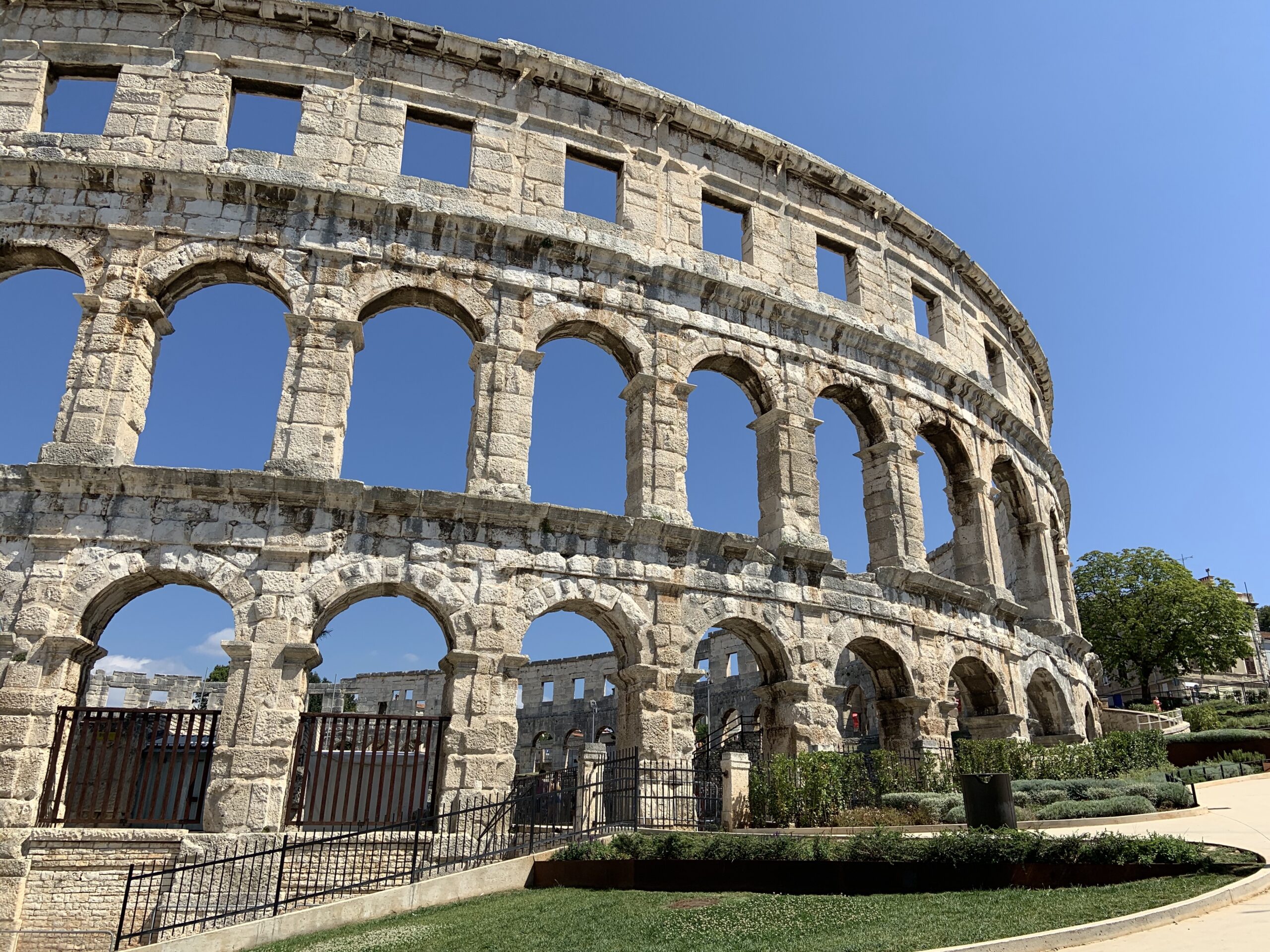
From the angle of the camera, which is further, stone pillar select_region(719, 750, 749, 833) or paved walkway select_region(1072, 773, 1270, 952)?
stone pillar select_region(719, 750, 749, 833)

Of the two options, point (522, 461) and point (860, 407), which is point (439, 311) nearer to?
point (522, 461)

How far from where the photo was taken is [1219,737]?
2192 cm

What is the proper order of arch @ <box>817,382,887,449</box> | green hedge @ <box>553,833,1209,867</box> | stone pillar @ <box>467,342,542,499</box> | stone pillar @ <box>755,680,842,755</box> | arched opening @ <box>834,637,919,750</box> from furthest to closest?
arch @ <box>817,382,887,449</box>
arched opening @ <box>834,637,919,750</box>
stone pillar @ <box>755,680,842,755</box>
stone pillar @ <box>467,342,542,499</box>
green hedge @ <box>553,833,1209,867</box>

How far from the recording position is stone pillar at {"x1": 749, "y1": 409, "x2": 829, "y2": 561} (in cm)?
1606

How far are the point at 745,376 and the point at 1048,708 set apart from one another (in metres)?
11.2

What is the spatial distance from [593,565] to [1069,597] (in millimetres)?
16629

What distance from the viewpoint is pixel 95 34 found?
15820 millimetres

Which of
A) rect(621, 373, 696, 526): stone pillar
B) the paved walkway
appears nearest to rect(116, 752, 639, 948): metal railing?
rect(621, 373, 696, 526): stone pillar

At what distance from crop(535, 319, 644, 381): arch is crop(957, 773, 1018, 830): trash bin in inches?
354

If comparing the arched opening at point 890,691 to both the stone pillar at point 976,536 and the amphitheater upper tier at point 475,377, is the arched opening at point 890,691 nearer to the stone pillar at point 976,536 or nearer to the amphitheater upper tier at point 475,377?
the amphitheater upper tier at point 475,377

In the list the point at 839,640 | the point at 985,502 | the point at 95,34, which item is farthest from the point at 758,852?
the point at 95,34

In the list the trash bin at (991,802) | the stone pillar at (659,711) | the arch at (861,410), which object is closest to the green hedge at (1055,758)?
the stone pillar at (659,711)

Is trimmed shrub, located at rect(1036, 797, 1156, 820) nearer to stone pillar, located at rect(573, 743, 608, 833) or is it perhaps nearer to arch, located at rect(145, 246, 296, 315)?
stone pillar, located at rect(573, 743, 608, 833)

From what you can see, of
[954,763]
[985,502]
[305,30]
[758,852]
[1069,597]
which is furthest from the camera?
[1069,597]
